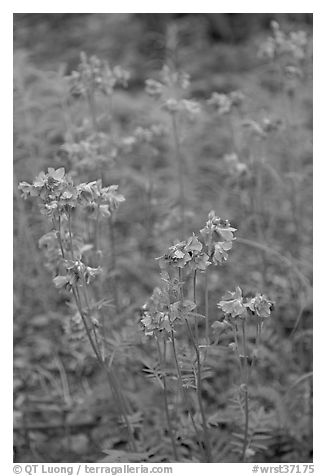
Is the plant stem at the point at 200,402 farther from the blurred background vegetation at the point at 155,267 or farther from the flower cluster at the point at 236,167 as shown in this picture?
the flower cluster at the point at 236,167

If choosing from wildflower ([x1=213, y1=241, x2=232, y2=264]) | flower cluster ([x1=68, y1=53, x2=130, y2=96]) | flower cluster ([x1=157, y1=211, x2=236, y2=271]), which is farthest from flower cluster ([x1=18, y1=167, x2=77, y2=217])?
flower cluster ([x1=68, y1=53, x2=130, y2=96])

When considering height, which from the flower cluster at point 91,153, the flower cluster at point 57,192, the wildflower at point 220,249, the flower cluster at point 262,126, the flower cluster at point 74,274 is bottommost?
the flower cluster at point 74,274

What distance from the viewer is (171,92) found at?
3.60 meters

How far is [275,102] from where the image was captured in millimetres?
5926

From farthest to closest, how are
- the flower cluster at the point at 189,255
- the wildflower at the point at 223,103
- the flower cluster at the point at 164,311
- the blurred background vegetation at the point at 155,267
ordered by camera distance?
the wildflower at the point at 223,103 → the blurred background vegetation at the point at 155,267 → the flower cluster at the point at 164,311 → the flower cluster at the point at 189,255

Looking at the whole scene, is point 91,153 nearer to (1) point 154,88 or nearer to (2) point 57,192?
(1) point 154,88

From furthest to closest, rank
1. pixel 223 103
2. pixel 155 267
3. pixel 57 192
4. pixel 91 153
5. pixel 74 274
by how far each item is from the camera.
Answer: pixel 155 267 → pixel 223 103 → pixel 91 153 → pixel 74 274 → pixel 57 192

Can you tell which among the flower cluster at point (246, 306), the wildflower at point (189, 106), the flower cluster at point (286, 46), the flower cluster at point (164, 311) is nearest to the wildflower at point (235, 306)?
the flower cluster at point (246, 306)

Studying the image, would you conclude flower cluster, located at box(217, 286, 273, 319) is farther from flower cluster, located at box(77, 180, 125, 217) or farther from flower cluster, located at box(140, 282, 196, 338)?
flower cluster, located at box(77, 180, 125, 217)

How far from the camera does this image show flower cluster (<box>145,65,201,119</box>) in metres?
3.47

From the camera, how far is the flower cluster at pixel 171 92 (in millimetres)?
3473

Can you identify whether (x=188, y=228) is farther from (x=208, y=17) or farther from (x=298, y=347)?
(x=208, y=17)

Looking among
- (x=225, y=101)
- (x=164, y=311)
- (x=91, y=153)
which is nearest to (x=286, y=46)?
(x=225, y=101)

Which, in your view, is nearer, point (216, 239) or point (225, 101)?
point (216, 239)
